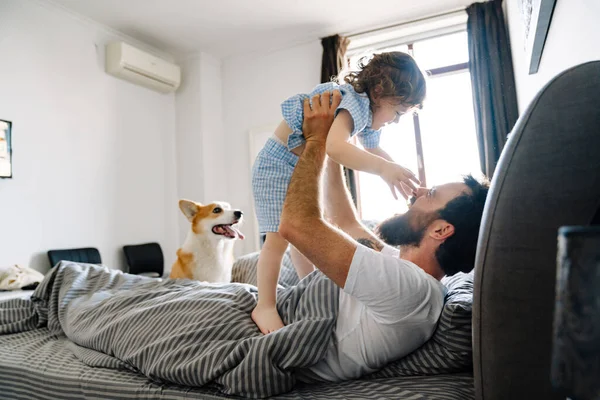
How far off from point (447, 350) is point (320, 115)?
2.50 feet

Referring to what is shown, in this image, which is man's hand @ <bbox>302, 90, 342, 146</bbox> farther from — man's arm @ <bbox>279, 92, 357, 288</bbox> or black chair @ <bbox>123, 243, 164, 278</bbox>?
black chair @ <bbox>123, 243, 164, 278</bbox>

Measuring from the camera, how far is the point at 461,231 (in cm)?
110

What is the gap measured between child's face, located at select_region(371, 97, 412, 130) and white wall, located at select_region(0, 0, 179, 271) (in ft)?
10.2

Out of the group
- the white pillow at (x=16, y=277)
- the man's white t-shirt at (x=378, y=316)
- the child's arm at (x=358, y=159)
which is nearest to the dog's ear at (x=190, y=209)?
the white pillow at (x=16, y=277)

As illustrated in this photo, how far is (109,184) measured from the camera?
427 cm

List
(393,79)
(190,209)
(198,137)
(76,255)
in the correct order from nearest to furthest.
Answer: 1. (393,79)
2. (190,209)
3. (76,255)
4. (198,137)

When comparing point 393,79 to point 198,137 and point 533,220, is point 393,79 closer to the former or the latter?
point 533,220

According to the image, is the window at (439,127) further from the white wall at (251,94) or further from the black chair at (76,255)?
the black chair at (76,255)

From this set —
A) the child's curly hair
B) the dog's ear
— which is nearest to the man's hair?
the child's curly hair

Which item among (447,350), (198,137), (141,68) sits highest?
(141,68)

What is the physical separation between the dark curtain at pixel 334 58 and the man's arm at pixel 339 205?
2.77 meters

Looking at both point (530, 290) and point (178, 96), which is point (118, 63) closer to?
point (178, 96)

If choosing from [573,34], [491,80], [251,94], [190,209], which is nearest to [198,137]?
[251,94]

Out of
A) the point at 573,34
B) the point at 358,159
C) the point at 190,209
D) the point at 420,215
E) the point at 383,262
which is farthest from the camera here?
the point at 190,209
